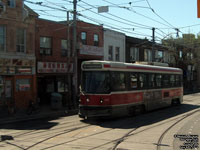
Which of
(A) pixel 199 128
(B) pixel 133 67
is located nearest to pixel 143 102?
(B) pixel 133 67

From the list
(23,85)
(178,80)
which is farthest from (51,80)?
(178,80)

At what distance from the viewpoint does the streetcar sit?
13.4 m

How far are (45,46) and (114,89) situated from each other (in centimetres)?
1092

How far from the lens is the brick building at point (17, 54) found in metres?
18.7

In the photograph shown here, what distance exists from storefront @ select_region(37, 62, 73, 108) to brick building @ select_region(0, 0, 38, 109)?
1.55 m

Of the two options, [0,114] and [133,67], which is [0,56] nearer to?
[0,114]

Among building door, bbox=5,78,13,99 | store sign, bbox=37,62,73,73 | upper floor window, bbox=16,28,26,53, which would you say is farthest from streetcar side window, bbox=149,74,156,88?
building door, bbox=5,78,13,99

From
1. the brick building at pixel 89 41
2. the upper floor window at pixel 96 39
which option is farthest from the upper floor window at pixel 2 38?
the upper floor window at pixel 96 39

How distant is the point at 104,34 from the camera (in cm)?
2964

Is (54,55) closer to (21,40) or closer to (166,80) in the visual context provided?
(21,40)

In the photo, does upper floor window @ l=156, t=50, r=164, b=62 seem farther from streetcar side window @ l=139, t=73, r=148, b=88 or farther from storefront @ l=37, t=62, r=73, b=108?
streetcar side window @ l=139, t=73, r=148, b=88

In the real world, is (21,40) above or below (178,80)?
above

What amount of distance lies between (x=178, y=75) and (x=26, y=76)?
12174 mm

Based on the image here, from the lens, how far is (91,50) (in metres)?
26.9
